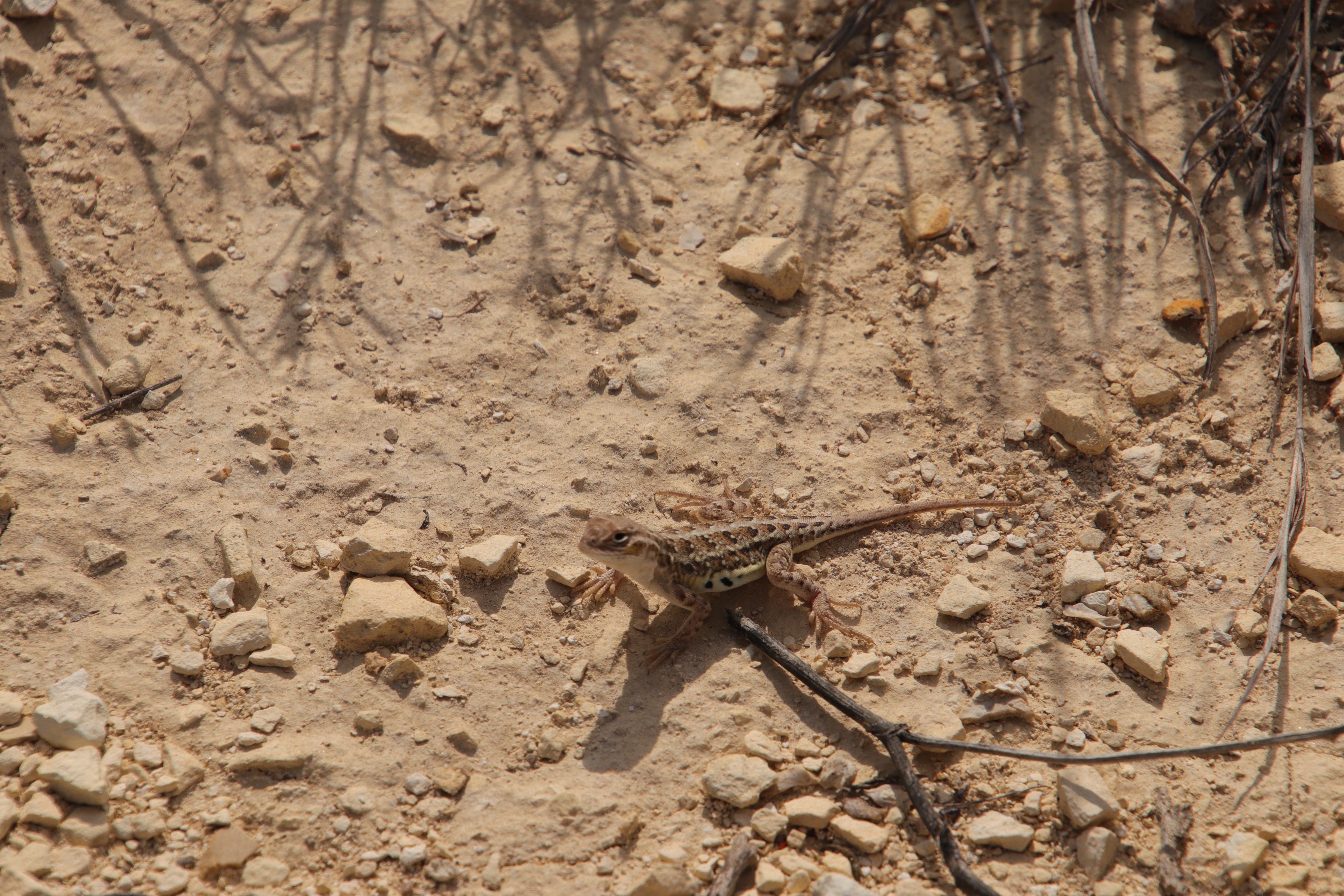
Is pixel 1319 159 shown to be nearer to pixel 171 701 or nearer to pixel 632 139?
pixel 632 139

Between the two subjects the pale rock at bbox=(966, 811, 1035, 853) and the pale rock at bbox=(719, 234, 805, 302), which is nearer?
the pale rock at bbox=(966, 811, 1035, 853)

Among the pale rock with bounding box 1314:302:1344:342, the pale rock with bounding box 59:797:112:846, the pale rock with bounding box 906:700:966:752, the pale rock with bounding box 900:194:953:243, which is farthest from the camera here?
the pale rock with bounding box 900:194:953:243

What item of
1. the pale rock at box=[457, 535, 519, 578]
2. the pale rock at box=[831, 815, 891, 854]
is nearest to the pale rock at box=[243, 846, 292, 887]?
the pale rock at box=[457, 535, 519, 578]

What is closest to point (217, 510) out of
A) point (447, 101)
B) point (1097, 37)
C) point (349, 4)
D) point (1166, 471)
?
point (447, 101)

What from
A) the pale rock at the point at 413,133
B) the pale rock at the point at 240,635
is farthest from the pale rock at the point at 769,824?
the pale rock at the point at 413,133

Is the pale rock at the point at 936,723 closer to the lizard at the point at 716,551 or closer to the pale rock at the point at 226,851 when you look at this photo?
the lizard at the point at 716,551

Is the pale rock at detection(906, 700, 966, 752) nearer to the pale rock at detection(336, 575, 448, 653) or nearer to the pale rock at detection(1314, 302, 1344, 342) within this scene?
the pale rock at detection(336, 575, 448, 653)

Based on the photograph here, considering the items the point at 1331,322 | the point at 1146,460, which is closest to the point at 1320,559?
the point at 1146,460
